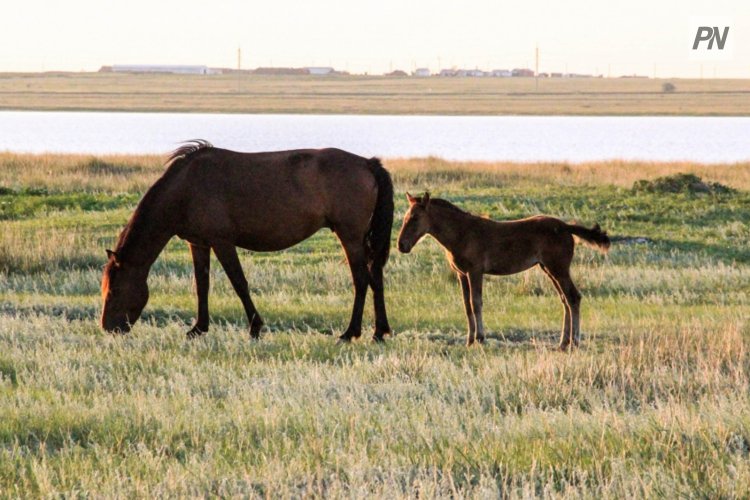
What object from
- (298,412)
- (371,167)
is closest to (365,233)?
(371,167)

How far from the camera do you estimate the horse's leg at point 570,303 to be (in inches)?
451

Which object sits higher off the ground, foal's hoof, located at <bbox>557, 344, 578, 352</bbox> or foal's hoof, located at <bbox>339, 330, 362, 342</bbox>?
foal's hoof, located at <bbox>557, 344, 578, 352</bbox>

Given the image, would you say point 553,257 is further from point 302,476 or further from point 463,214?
point 302,476

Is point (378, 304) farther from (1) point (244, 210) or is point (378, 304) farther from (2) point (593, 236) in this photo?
(2) point (593, 236)

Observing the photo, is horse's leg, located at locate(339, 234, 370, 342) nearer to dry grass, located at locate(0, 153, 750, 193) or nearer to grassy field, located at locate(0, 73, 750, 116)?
dry grass, located at locate(0, 153, 750, 193)

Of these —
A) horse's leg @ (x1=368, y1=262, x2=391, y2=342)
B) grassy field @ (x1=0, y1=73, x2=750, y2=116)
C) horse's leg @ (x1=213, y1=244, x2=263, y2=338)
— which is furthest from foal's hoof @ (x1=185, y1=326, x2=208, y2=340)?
grassy field @ (x1=0, y1=73, x2=750, y2=116)

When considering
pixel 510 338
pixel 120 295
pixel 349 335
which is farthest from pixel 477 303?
pixel 120 295

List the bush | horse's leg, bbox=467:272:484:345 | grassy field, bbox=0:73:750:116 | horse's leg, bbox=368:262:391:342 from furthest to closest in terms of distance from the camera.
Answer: grassy field, bbox=0:73:750:116
the bush
horse's leg, bbox=368:262:391:342
horse's leg, bbox=467:272:484:345

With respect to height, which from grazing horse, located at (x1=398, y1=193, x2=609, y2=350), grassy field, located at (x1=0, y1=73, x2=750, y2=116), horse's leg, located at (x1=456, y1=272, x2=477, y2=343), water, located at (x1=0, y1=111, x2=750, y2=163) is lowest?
water, located at (x1=0, y1=111, x2=750, y2=163)

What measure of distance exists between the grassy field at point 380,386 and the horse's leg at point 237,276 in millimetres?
148

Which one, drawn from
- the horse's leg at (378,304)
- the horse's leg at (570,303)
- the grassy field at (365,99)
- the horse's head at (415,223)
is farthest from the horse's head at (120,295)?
the grassy field at (365,99)

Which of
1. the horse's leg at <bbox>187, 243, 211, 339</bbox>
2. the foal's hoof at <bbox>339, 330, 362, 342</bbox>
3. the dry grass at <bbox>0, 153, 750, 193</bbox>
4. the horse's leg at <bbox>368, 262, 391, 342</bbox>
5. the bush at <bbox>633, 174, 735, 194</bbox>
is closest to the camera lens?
the foal's hoof at <bbox>339, 330, 362, 342</bbox>

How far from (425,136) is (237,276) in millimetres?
82855

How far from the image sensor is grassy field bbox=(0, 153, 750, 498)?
6734mm
